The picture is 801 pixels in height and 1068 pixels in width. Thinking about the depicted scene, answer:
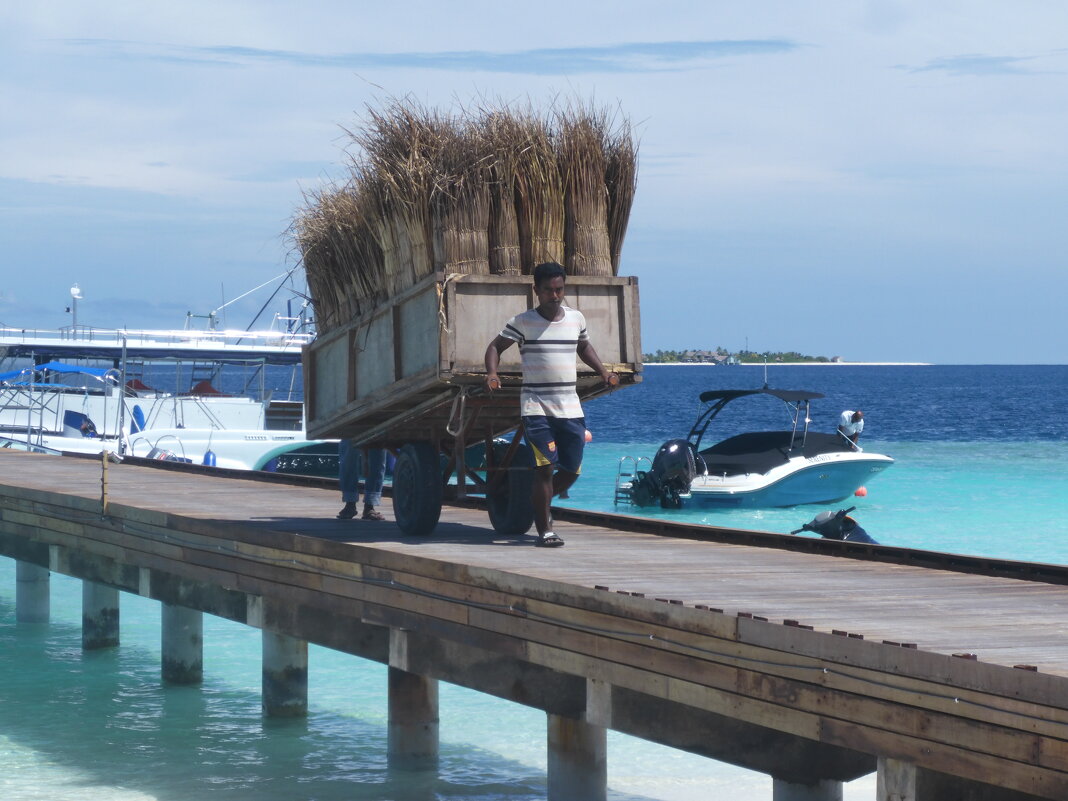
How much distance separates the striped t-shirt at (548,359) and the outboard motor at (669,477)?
922 inches

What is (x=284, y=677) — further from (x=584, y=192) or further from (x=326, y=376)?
(x=584, y=192)

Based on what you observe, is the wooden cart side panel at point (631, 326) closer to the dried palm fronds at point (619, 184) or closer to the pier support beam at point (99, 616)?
the dried palm fronds at point (619, 184)

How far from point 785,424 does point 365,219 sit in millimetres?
88063

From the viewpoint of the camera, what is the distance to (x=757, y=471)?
33.5 metres

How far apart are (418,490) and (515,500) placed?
2.26 feet

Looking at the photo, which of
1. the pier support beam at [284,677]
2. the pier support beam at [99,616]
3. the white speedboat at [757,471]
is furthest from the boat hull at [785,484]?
the pier support beam at [284,677]

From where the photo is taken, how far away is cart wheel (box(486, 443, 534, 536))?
9.67m

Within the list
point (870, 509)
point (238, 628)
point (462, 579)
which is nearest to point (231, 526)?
point (462, 579)

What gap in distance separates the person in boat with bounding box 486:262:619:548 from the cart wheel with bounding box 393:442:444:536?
3.76 ft

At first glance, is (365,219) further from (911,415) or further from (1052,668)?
(911,415)

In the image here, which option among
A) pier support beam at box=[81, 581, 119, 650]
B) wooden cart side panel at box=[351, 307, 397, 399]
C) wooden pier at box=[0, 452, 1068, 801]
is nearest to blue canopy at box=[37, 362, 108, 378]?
pier support beam at box=[81, 581, 119, 650]

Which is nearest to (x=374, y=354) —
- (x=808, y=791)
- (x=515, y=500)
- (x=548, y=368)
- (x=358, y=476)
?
(x=515, y=500)

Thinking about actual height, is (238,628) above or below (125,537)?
below

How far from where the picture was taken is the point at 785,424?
96.1 m
